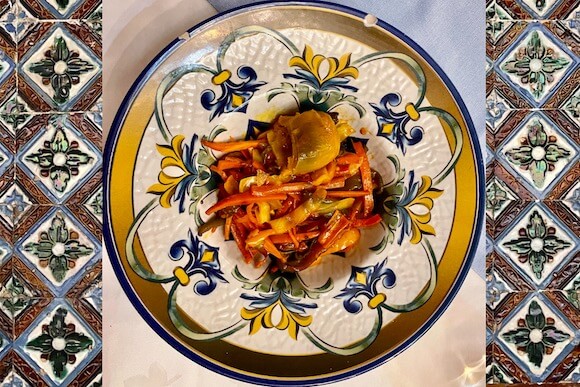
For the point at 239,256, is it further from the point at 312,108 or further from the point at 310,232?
the point at 312,108

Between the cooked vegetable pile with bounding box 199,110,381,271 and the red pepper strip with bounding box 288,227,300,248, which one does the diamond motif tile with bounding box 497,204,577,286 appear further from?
the red pepper strip with bounding box 288,227,300,248

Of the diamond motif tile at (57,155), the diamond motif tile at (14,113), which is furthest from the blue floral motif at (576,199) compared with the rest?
the diamond motif tile at (14,113)

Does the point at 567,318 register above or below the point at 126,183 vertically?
below

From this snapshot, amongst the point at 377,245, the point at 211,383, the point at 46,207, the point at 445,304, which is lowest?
the point at 211,383

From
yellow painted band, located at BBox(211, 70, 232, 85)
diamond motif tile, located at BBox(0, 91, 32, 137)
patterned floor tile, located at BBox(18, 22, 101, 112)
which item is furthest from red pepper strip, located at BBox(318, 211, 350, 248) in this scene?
diamond motif tile, located at BBox(0, 91, 32, 137)

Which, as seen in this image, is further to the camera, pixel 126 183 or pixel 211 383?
pixel 211 383

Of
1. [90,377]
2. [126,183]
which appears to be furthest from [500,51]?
[90,377]

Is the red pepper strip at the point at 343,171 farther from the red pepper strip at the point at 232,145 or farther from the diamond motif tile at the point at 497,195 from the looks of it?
the diamond motif tile at the point at 497,195
